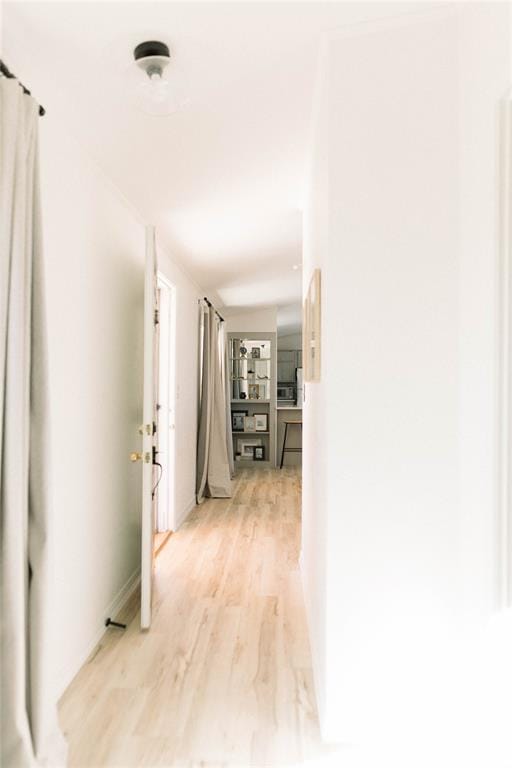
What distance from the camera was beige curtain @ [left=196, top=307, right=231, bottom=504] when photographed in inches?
216

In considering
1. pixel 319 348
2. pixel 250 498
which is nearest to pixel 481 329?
pixel 319 348

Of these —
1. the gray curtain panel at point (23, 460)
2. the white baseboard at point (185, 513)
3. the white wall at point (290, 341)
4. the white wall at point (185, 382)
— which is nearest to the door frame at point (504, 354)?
the gray curtain panel at point (23, 460)

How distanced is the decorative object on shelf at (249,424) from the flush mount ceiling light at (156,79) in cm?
627

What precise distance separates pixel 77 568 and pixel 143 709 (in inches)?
25.1

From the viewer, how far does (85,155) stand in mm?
2273

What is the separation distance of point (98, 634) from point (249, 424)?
212 inches

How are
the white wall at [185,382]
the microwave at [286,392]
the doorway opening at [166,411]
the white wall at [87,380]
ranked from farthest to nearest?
the microwave at [286,392], the white wall at [185,382], the doorway opening at [166,411], the white wall at [87,380]

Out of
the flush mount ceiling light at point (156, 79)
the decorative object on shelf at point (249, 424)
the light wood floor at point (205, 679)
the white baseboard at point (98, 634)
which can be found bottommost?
the light wood floor at point (205, 679)

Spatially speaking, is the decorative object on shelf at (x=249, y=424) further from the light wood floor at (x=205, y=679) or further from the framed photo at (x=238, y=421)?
the light wood floor at (x=205, y=679)

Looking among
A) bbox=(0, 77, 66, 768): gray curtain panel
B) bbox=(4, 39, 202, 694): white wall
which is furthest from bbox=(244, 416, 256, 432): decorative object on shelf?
bbox=(0, 77, 66, 768): gray curtain panel

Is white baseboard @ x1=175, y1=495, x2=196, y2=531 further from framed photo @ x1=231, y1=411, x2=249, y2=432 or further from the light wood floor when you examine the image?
framed photo @ x1=231, y1=411, x2=249, y2=432

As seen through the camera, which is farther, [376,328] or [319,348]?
[319,348]

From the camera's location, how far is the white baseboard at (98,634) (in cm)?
199

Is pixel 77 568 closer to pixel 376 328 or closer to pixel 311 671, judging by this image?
pixel 311 671
